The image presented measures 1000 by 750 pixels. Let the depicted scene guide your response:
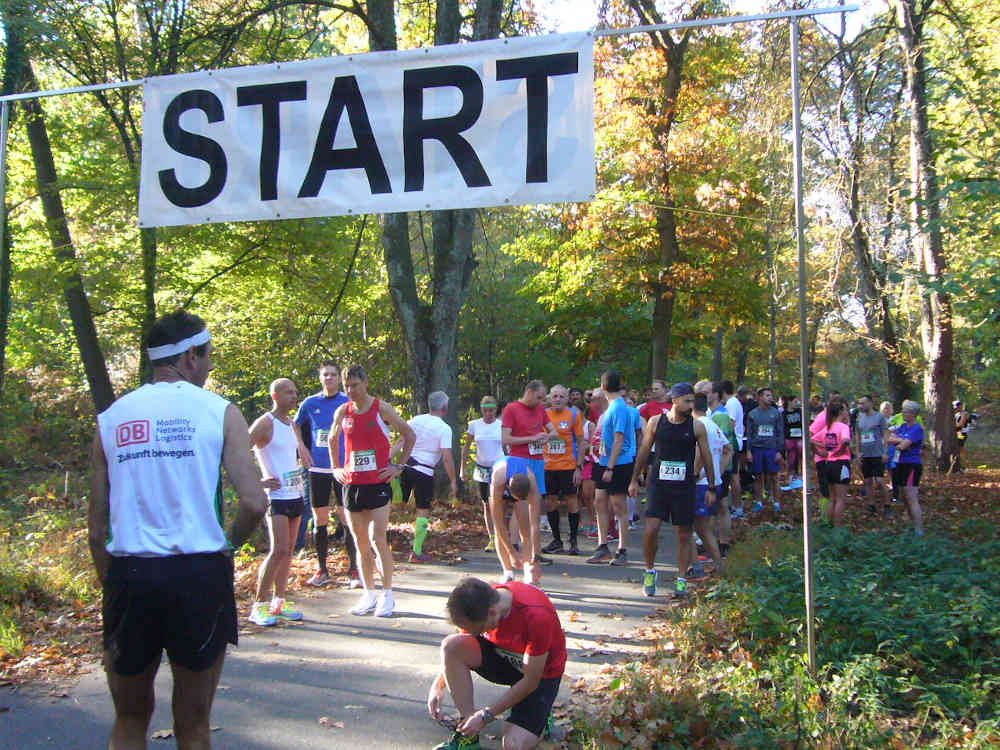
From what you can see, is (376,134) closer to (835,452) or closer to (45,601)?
(45,601)

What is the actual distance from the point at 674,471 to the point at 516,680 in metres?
4.07

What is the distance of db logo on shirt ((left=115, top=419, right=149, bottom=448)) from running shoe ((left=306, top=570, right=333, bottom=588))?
5.92 meters

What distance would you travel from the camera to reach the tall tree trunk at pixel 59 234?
576 inches

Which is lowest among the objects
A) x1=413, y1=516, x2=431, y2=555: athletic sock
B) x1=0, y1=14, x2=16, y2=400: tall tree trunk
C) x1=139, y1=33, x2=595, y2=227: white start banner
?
x1=413, y1=516, x2=431, y2=555: athletic sock

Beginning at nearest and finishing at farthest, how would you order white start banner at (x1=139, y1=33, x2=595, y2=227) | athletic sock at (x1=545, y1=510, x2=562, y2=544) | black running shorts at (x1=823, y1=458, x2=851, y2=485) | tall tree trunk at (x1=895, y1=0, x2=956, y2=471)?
white start banner at (x1=139, y1=33, x2=595, y2=227) < tall tree trunk at (x1=895, y1=0, x2=956, y2=471) < athletic sock at (x1=545, y1=510, x2=562, y2=544) < black running shorts at (x1=823, y1=458, x2=851, y2=485)

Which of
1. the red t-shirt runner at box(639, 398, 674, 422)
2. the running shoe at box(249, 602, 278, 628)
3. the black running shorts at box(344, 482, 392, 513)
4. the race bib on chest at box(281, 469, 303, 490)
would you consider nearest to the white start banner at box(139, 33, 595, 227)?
the race bib on chest at box(281, 469, 303, 490)

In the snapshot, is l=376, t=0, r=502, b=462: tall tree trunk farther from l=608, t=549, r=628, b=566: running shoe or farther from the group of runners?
l=608, t=549, r=628, b=566: running shoe

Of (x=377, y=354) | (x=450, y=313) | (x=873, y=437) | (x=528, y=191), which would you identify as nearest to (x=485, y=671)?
(x=528, y=191)

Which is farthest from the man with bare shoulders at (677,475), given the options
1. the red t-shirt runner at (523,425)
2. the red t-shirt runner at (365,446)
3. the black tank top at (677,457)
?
the red t-shirt runner at (365,446)

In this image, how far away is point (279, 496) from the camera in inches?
296

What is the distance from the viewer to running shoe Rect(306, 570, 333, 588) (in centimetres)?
896

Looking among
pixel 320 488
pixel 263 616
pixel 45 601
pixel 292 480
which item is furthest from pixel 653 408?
pixel 45 601

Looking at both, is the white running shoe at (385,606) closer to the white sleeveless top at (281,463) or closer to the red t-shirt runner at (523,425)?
the white sleeveless top at (281,463)

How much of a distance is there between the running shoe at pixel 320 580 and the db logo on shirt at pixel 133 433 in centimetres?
592
